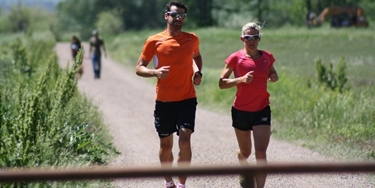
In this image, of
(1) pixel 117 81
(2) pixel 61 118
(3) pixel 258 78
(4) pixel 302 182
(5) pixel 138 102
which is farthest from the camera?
(1) pixel 117 81

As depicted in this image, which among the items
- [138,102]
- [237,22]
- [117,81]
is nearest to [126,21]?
[237,22]

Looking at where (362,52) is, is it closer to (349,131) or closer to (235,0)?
(349,131)

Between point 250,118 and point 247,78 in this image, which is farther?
point 250,118

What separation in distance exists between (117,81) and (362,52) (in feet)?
51.0

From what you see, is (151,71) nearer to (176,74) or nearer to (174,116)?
(176,74)

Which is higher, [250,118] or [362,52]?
[250,118]

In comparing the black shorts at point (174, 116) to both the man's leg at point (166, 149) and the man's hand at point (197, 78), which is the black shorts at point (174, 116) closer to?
the man's leg at point (166, 149)

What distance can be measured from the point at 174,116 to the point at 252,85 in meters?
0.85

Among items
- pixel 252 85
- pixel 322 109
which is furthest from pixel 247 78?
pixel 322 109

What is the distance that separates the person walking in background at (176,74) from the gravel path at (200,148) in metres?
0.59

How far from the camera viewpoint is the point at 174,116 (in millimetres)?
8148

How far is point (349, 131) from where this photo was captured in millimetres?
13055

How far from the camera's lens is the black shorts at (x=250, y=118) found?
26.6 feet

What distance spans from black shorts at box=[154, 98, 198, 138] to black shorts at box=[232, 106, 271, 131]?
466 millimetres
